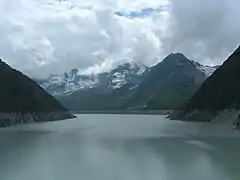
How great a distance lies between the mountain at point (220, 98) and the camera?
131375 mm

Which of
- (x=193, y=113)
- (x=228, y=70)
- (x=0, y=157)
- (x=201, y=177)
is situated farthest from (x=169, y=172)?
(x=193, y=113)

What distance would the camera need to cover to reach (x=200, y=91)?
556 ft

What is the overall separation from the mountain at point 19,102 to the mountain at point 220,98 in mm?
54209

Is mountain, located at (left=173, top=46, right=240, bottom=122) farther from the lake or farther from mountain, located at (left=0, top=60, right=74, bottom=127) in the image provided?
the lake

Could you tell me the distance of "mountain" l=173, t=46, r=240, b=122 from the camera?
5172 inches

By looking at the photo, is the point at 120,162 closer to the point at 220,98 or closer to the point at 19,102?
the point at 220,98

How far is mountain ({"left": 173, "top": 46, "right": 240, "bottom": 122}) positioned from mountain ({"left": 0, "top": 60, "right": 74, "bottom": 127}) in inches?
2134

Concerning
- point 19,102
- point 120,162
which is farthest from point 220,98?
point 120,162

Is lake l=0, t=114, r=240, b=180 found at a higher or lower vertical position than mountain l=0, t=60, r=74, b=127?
lower

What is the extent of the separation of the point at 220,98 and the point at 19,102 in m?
66.9

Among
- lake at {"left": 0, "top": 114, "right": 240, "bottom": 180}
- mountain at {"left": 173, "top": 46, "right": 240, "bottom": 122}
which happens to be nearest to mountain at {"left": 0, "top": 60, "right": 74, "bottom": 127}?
mountain at {"left": 173, "top": 46, "right": 240, "bottom": 122}

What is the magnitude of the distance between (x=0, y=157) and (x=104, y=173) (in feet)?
56.8

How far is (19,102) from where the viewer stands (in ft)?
537

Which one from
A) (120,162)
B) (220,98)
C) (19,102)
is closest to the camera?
(120,162)
